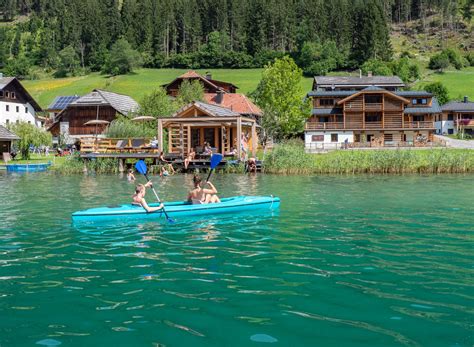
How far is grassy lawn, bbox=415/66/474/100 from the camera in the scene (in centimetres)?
9706

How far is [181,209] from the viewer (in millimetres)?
16719

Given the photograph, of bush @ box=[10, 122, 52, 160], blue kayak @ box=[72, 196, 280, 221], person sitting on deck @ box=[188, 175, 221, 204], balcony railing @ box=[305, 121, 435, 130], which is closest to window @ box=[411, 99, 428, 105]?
balcony railing @ box=[305, 121, 435, 130]

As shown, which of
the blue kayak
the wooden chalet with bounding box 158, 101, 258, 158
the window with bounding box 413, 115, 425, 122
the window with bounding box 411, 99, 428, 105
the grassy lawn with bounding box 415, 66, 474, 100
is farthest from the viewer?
the grassy lawn with bounding box 415, 66, 474, 100

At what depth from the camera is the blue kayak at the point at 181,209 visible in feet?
52.6

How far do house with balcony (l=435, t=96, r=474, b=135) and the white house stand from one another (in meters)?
61.1

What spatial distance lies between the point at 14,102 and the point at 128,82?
1622 inches

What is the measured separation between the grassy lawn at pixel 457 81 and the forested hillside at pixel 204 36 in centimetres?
1571

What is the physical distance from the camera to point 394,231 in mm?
14656

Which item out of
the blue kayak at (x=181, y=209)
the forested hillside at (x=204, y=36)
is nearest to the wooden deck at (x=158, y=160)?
the blue kayak at (x=181, y=209)

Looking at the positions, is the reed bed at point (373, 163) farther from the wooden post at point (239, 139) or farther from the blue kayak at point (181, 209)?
the blue kayak at point (181, 209)

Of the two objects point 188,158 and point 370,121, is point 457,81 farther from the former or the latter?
point 188,158

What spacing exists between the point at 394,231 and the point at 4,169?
122 ft

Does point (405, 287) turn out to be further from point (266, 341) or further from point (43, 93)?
point (43, 93)

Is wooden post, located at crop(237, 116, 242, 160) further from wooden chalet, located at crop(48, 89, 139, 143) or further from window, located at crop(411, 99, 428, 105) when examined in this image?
window, located at crop(411, 99, 428, 105)
